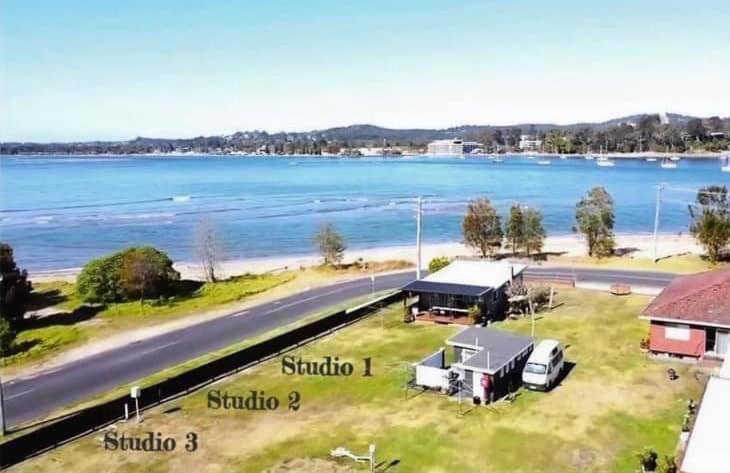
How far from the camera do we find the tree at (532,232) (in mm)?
54656

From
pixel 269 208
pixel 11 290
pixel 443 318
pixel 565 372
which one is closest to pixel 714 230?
pixel 443 318

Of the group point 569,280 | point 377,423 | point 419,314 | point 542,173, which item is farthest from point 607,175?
point 377,423

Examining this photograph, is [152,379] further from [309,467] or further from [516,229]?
[516,229]

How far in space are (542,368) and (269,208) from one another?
92.1 m

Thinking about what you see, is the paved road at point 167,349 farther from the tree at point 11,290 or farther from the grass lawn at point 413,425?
the tree at point 11,290

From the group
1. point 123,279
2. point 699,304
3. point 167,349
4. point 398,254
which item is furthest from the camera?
point 398,254

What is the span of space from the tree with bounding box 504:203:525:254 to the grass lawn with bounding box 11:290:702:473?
87.0ft

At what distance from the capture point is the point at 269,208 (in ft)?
369

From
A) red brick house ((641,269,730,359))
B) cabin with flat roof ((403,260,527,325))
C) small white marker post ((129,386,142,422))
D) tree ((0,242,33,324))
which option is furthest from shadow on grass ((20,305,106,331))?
red brick house ((641,269,730,359))

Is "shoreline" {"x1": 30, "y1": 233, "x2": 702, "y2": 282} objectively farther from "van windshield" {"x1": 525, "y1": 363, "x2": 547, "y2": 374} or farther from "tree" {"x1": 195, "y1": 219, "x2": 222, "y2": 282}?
"van windshield" {"x1": 525, "y1": 363, "x2": 547, "y2": 374}

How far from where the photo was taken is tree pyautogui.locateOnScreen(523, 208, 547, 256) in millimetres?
54656

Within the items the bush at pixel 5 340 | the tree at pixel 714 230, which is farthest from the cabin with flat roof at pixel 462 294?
the tree at pixel 714 230

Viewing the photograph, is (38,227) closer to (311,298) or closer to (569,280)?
(311,298)

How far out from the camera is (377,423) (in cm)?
2183
